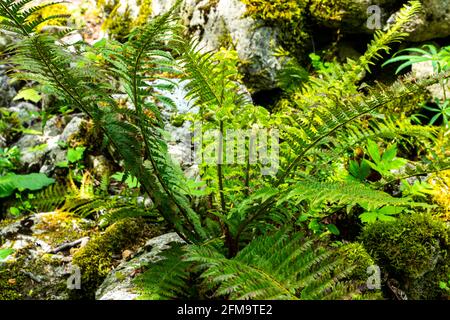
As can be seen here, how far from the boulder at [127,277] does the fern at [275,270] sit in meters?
0.43

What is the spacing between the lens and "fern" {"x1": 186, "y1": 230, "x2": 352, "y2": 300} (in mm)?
1343

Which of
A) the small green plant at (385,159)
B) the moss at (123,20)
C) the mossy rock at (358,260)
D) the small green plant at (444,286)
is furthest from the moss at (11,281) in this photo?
the moss at (123,20)

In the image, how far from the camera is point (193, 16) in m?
4.07

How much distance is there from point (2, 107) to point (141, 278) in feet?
12.0

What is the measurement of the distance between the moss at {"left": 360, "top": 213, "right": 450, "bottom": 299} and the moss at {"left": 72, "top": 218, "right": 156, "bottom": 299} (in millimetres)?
1435

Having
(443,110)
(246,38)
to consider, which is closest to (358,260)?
(443,110)

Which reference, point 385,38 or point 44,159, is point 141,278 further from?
point 44,159

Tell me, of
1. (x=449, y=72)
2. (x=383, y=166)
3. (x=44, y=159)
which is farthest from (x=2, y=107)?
(x=449, y=72)

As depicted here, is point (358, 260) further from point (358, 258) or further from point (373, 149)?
point (373, 149)

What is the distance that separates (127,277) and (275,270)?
0.93m

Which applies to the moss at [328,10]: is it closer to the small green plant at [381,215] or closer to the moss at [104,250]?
the small green plant at [381,215]

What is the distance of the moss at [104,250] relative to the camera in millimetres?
2410

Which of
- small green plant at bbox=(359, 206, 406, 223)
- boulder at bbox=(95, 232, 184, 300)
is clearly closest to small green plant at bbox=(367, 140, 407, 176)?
small green plant at bbox=(359, 206, 406, 223)
